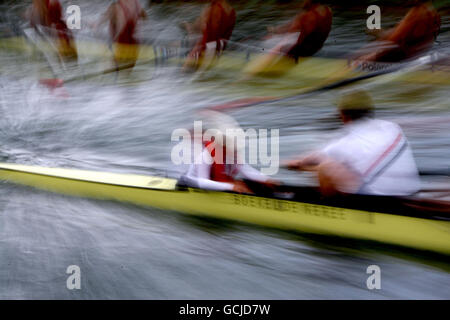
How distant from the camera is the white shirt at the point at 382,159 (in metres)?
1.33

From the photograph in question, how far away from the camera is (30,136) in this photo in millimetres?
3178

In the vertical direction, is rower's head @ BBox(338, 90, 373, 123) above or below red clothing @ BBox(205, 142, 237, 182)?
above

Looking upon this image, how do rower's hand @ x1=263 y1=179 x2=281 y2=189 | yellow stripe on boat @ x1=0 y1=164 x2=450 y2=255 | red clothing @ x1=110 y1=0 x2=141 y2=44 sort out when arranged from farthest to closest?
1. red clothing @ x1=110 y1=0 x2=141 y2=44
2. rower's hand @ x1=263 y1=179 x2=281 y2=189
3. yellow stripe on boat @ x1=0 y1=164 x2=450 y2=255

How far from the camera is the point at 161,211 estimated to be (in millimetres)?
1811

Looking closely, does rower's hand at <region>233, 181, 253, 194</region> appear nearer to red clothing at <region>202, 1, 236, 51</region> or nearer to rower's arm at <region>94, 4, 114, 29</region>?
red clothing at <region>202, 1, 236, 51</region>

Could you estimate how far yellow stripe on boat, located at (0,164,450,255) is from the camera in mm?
1272

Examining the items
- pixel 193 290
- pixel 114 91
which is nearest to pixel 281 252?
pixel 193 290

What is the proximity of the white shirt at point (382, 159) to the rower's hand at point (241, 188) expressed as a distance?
0.37 metres

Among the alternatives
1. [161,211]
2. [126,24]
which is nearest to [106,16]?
[126,24]

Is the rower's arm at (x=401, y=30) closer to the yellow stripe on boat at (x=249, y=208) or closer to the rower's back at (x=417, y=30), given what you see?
the rower's back at (x=417, y=30)

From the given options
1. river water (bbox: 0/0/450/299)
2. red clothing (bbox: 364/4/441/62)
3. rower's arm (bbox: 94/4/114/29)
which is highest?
rower's arm (bbox: 94/4/114/29)

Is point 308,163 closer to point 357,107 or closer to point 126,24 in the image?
point 357,107

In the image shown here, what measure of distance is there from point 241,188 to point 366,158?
17.6 inches
